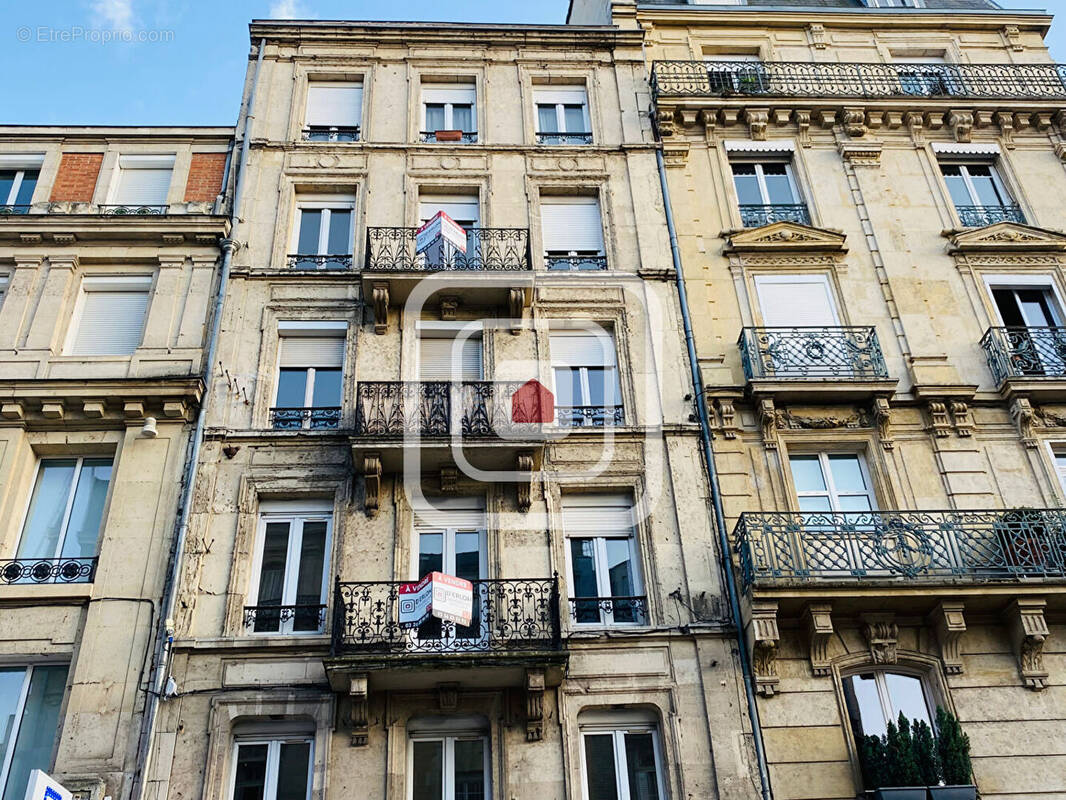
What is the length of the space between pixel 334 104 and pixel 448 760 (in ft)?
36.4

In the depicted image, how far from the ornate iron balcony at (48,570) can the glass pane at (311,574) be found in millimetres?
2398

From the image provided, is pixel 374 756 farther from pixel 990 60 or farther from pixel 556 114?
pixel 990 60

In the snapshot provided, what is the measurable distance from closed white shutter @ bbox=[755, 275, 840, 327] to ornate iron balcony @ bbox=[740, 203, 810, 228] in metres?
1.13

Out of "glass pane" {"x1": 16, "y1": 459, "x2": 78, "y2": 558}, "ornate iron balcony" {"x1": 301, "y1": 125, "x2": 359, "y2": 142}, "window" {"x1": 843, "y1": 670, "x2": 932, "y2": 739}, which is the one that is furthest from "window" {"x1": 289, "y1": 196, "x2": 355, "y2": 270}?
"window" {"x1": 843, "y1": 670, "x2": 932, "y2": 739}

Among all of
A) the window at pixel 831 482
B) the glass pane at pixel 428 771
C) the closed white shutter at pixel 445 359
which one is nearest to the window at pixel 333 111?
the closed white shutter at pixel 445 359

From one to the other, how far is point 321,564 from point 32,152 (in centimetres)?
887

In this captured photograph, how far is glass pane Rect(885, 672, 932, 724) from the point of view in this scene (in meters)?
11.0

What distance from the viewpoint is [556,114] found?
659 inches

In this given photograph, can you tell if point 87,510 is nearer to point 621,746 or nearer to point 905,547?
point 621,746

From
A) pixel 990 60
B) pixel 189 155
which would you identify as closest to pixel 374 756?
pixel 189 155

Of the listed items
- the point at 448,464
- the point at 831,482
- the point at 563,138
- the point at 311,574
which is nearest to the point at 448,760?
the point at 311,574

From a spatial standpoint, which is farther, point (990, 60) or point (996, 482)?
point (990, 60)

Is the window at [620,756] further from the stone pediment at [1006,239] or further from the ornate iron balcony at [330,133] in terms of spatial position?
the ornate iron balcony at [330,133]

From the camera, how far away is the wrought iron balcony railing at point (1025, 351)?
44.2 ft
